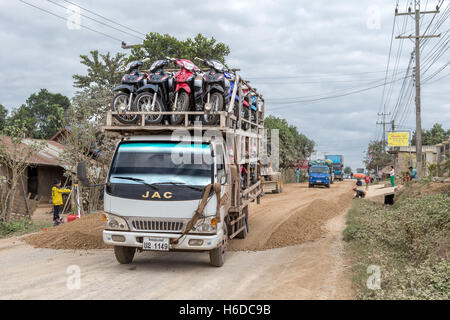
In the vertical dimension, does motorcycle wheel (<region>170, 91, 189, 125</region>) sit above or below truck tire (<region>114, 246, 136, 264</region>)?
above

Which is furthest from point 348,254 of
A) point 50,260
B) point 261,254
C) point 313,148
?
point 313,148

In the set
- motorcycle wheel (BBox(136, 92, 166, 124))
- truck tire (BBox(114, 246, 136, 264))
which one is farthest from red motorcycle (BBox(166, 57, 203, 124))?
truck tire (BBox(114, 246, 136, 264))

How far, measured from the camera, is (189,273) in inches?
284

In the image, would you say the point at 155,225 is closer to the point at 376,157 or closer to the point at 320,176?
the point at 320,176

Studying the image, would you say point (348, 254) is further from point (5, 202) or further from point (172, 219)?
point (5, 202)

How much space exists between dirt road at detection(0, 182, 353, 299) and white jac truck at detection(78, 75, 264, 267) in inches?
18.4

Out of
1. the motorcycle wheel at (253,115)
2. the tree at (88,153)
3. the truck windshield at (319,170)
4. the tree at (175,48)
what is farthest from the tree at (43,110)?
the motorcycle wheel at (253,115)

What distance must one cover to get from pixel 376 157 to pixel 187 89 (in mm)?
66284

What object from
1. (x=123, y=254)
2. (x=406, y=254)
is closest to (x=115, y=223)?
(x=123, y=254)

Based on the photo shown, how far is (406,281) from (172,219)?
3.61 metres

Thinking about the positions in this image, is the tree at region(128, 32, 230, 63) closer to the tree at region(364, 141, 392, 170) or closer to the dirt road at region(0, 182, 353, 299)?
the dirt road at region(0, 182, 353, 299)

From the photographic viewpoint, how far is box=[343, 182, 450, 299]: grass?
233 inches

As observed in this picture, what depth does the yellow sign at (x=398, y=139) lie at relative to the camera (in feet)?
184

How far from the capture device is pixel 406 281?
6148 millimetres
